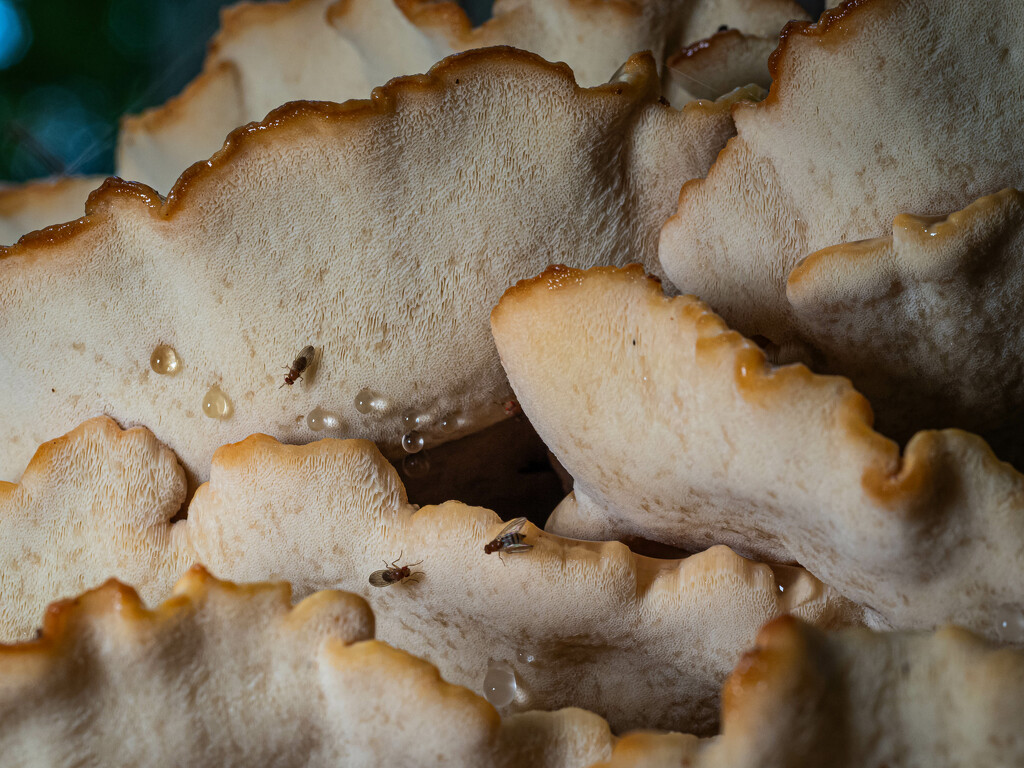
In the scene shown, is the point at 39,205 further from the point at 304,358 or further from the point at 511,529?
the point at 511,529

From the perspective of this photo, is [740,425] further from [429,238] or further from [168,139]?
[168,139]

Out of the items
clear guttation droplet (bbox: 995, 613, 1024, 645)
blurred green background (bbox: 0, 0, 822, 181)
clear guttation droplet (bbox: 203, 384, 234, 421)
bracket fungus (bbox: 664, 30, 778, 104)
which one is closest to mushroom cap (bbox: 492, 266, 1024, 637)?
clear guttation droplet (bbox: 995, 613, 1024, 645)

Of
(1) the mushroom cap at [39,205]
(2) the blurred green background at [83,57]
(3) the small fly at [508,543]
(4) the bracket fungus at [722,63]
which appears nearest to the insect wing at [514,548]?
(3) the small fly at [508,543]

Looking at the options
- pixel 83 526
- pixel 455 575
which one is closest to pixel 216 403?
pixel 83 526

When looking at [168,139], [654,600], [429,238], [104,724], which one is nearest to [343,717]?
[104,724]

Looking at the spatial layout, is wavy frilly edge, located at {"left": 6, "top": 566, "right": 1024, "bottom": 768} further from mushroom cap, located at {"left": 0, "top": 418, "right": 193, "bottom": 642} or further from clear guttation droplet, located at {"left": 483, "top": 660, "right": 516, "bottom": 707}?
mushroom cap, located at {"left": 0, "top": 418, "right": 193, "bottom": 642}

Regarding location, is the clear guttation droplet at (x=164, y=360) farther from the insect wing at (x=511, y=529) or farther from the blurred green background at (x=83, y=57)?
the blurred green background at (x=83, y=57)
